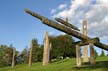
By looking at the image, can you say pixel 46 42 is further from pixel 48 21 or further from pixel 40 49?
pixel 40 49

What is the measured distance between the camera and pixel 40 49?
3676 inches

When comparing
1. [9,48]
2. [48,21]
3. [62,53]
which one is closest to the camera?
[48,21]

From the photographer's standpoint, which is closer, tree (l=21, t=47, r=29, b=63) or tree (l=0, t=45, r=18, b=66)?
tree (l=0, t=45, r=18, b=66)

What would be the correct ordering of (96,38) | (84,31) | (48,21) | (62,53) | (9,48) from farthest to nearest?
(9,48)
(62,53)
(84,31)
(96,38)
(48,21)

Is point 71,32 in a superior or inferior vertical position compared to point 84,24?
inferior

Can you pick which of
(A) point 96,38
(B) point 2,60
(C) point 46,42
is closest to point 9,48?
(B) point 2,60

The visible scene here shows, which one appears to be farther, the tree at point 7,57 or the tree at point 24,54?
the tree at point 24,54

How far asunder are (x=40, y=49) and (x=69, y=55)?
37.2 ft

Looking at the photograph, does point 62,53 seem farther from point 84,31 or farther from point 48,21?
point 48,21

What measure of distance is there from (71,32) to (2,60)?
77977 mm

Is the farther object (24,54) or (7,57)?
(24,54)

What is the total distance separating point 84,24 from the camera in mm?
34750

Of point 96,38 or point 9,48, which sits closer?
point 96,38

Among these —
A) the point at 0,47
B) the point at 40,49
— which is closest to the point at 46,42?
the point at 40,49
